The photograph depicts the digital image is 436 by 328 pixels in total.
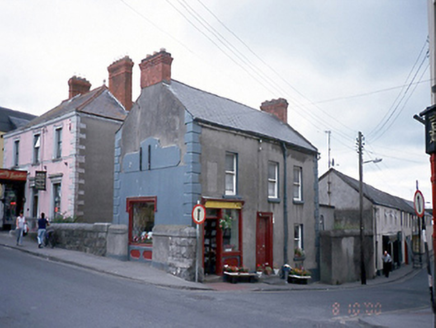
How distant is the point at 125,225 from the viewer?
63.3 ft

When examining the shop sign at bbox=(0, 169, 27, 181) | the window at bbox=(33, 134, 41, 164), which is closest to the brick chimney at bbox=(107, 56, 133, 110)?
the window at bbox=(33, 134, 41, 164)

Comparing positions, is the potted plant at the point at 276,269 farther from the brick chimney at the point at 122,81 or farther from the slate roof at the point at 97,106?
the brick chimney at the point at 122,81

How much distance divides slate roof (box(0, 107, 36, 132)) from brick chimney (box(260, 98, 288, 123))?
79.1 feet

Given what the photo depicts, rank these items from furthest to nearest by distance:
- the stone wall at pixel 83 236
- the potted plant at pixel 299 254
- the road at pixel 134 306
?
the potted plant at pixel 299 254
the stone wall at pixel 83 236
the road at pixel 134 306

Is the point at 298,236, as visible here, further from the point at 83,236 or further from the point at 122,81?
the point at 122,81

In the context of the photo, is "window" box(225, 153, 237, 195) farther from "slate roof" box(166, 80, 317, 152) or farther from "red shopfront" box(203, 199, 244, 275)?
"slate roof" box(166, 80, 317, 152)

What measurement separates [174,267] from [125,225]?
12.9ft

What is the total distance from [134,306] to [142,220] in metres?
9.90

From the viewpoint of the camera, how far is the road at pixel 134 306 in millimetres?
8578

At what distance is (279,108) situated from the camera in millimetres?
28125

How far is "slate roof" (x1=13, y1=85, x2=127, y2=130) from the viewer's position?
84.8ft

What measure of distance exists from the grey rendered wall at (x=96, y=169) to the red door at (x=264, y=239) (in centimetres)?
1010

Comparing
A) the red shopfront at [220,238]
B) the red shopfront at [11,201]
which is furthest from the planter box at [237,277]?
the red shopfront at [11,201]

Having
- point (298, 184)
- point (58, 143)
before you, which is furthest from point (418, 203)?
point (58, 143)
